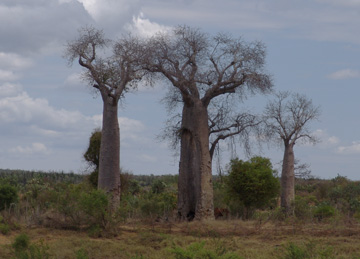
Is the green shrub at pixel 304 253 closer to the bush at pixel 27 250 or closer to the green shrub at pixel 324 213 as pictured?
the bush at pixel 27 250

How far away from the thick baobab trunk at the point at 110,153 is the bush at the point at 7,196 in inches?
89.8

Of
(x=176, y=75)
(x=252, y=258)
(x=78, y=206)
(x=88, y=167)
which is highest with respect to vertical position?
(x=176, y=75)

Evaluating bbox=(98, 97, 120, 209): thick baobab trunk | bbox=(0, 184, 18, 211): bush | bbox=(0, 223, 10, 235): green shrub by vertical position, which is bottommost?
bbox=(0, 223, 10, 235): green shrub

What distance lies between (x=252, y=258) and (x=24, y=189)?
17615mm

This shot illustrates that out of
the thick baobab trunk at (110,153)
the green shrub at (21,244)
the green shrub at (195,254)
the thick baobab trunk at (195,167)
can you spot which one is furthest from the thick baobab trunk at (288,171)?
the green shrub at (195,254)

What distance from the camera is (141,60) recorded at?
15258 mm

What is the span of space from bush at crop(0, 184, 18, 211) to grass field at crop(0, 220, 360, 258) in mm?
3443

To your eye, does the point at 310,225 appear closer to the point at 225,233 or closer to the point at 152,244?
the point at 225,233

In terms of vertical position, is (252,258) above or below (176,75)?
below

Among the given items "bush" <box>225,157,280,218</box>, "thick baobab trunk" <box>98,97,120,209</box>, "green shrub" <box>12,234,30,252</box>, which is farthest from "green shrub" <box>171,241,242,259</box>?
"bush" <box>225,157,280,218</box>

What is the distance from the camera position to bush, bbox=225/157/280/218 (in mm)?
16922

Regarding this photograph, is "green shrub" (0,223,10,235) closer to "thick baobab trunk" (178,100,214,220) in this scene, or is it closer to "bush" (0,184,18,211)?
"bush" (0,184,18,211)

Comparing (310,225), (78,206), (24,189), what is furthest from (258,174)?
(24,189)

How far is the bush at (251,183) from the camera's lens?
1692 cm
